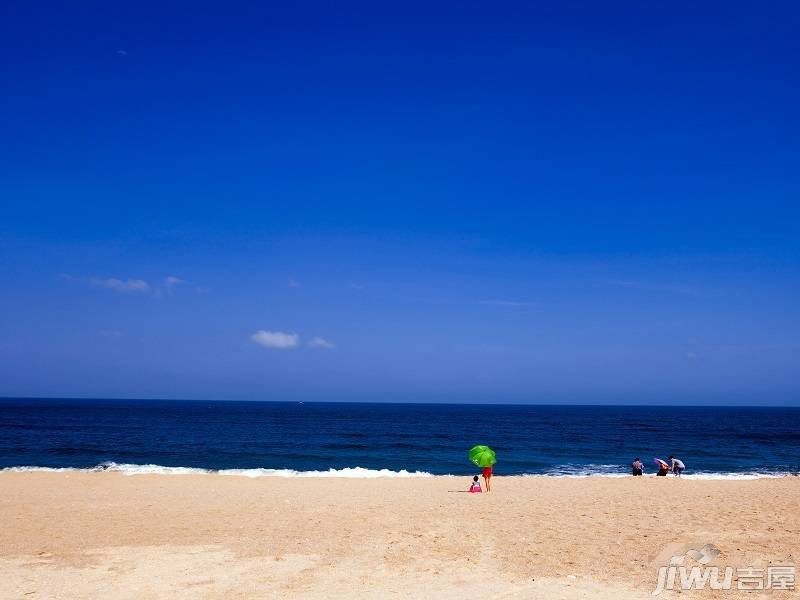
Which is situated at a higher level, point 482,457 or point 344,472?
point 482,457

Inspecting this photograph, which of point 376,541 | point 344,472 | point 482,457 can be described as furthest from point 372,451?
point 376,541

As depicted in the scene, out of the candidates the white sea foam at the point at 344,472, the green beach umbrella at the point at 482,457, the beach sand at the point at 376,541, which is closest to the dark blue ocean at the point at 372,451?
the white sea foam at the point at 344,472

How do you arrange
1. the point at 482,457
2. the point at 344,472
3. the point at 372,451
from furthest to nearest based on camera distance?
the point at 372,451 → the point at 344,472 → the point at 482,457

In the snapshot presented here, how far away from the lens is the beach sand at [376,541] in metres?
9.43

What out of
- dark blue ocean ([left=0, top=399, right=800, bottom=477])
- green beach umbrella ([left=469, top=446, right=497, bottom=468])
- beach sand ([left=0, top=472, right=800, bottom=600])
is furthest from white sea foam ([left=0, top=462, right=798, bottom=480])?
green beach umbrella ([left=469, top=446, right=497, bottom=468])

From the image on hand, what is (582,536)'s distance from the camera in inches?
492

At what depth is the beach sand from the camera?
9.43m

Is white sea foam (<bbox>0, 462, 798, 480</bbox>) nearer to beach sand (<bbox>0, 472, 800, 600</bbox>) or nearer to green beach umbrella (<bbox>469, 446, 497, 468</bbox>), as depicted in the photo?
beach sand (<bbox>0, 472, 800, 600</bbox>)

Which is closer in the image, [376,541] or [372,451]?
[376,541]

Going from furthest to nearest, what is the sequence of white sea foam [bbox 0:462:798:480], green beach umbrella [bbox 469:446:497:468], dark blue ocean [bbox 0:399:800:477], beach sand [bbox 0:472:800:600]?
dark blue ocean [bbox 0:399:800:477]
white sea foam [bbox 0:462:798:480]
green beach umbrella [bbox 469:446:497:468]
beach sand [bbox 0:472:800:600]

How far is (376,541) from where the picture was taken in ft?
40.3

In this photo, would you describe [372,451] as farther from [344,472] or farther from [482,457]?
[482,457]

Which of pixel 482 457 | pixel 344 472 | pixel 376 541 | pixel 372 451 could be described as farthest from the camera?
pixel 372 451

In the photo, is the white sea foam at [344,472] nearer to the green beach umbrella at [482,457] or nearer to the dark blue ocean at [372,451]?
the dark blue ocean at [372,451]
